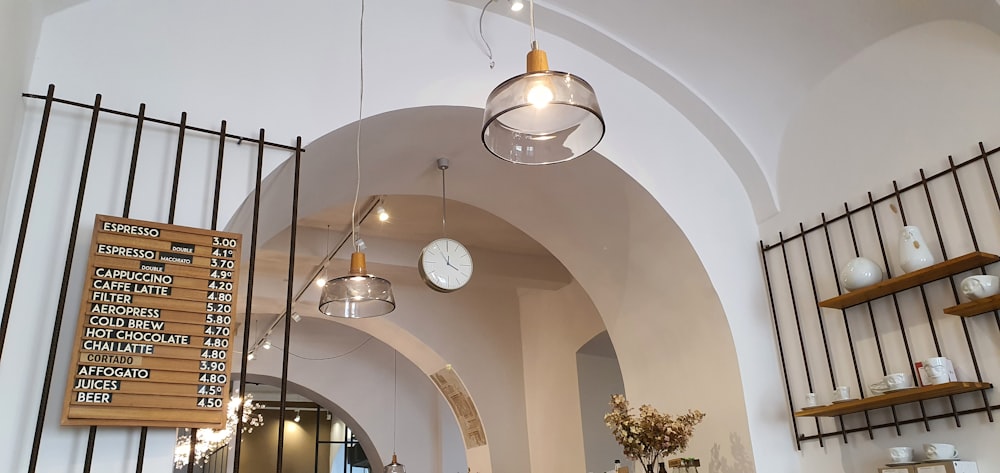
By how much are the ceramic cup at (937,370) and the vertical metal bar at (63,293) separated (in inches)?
137

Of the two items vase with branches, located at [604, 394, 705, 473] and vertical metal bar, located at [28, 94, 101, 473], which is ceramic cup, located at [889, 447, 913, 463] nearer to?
vase with branches, located at [604, 394, 705, 473]

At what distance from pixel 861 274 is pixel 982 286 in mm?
566

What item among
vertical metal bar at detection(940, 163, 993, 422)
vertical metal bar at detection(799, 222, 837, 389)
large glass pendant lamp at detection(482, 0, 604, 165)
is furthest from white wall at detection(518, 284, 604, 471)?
large glass pendant lamp at detection(482, 0, 604, 165)

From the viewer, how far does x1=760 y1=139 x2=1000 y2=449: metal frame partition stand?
132 inches

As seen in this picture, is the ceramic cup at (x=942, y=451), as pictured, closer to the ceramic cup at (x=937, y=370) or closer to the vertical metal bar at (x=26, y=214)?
the ceramic cup at (x=937, y=370)

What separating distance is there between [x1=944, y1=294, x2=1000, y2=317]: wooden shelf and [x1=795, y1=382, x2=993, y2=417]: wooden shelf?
307mm

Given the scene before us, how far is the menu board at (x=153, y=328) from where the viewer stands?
8.39 ft

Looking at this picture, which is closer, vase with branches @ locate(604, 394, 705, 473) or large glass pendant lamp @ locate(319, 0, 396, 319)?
large glass pendant lamp @ locate(319, 0, 396, 319)

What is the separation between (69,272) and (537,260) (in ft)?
16.9

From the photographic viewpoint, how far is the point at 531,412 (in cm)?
768

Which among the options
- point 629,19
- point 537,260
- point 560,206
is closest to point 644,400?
point 560,206

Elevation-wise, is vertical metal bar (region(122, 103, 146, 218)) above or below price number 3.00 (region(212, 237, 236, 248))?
above

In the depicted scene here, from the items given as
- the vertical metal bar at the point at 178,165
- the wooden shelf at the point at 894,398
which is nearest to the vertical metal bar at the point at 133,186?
the vertical metal bar at the point at 178,165

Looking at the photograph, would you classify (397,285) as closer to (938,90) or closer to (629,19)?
(629,19)
